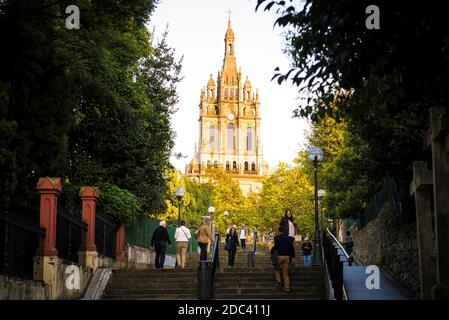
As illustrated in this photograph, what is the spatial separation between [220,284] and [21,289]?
6.76 metres

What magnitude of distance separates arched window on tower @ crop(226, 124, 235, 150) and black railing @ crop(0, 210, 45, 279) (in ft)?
466

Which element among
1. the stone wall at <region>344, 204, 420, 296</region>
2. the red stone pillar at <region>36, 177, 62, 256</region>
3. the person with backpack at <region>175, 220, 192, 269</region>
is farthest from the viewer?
the person with backpack at <region>175, 220, 192, 269</region>

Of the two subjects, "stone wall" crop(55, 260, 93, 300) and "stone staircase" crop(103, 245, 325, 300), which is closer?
"stone wall" crop(55, 260, 93, 300)

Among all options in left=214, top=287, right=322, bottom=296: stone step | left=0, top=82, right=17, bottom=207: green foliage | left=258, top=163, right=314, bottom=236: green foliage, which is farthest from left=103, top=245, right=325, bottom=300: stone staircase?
left=258, top=163, right=314, bottom=236: green foliage

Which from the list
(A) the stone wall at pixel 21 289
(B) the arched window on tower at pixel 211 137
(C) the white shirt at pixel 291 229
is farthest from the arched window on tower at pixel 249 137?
(A) the stone wall at pixel 21 289

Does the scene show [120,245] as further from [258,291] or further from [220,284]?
[258,291]

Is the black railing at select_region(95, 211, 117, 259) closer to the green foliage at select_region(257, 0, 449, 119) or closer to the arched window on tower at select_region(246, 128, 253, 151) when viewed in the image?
the green foliage at select_region(257, 0, 449, 119)

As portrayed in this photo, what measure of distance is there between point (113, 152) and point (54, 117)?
662 centimetres

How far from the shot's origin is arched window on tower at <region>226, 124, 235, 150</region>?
159 metres

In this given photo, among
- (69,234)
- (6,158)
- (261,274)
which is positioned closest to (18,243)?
(6,158)

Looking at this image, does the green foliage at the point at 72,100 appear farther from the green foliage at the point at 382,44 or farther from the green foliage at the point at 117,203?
the green foliage at the point at 382,44

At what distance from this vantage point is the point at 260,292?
1939 centimetres

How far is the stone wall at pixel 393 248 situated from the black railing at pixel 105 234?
8.37 m
